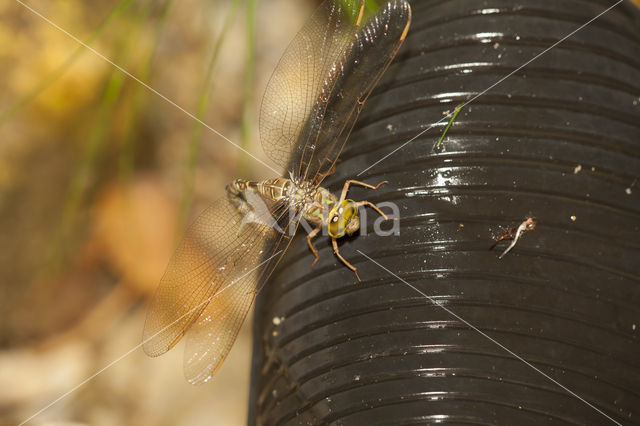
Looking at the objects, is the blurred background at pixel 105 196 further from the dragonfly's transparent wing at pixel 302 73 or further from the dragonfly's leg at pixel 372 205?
the dragonfly's leg at pixel 372 205

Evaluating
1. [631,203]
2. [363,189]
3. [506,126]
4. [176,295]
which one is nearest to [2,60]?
[176,295]

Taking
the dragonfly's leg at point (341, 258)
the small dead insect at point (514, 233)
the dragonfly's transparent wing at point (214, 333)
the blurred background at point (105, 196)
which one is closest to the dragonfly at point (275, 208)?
the dragonfly's transparent wing at point (214, 333)

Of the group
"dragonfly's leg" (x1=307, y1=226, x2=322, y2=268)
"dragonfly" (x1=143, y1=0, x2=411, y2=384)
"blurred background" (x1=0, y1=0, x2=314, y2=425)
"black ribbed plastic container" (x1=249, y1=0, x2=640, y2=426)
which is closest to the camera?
"black ribbed plastic container" (x1=249, y1=0, x2=640, y2=426)

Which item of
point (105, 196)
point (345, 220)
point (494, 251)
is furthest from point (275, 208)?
point (105, 196)

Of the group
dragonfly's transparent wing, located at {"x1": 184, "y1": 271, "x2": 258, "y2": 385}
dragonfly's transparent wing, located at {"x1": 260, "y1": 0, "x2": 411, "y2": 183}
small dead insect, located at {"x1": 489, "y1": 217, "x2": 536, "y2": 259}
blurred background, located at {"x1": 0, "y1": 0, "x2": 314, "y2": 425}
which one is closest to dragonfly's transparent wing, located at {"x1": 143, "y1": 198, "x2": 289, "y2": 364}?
dragonfly's transparent wing, located at {"x1": 184, "y1": 271, "x2": 258, "y2": 385}

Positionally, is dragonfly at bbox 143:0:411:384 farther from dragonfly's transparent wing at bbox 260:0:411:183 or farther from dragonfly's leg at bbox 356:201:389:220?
dragonfly's leg at bbox 356:201:389:220

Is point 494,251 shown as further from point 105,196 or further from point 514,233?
point 105,196
